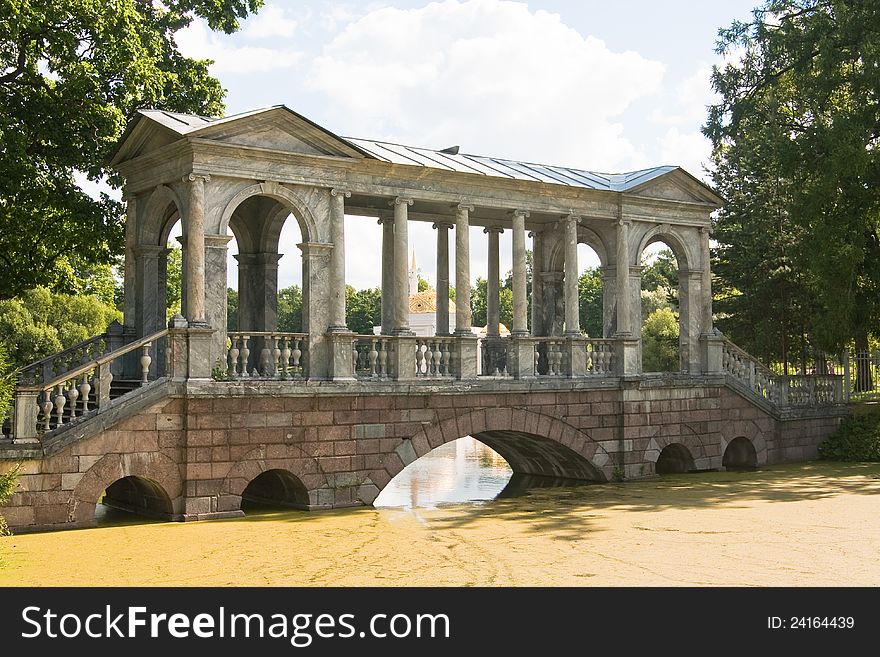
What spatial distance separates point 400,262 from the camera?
1866 cm

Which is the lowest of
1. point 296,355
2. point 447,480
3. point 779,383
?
point 447,480

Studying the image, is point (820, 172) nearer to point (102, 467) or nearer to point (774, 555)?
point (774, 555)

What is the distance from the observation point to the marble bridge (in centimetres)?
1548

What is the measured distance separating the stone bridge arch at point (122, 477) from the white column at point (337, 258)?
3821 mm

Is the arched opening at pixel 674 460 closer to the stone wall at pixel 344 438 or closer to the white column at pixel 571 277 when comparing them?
the stone wall at pixel 344 438

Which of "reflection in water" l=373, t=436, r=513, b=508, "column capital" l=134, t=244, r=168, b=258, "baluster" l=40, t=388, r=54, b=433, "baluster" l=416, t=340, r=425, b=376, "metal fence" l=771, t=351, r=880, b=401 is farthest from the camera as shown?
"metal fence" l=771, t=351, r=880, b=401

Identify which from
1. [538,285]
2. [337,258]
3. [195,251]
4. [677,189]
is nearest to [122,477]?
[195,251]

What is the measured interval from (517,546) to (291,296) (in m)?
74.4

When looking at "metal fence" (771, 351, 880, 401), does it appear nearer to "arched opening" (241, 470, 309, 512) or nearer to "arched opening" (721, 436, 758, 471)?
"arched opening" (721, 436, 758, 471)

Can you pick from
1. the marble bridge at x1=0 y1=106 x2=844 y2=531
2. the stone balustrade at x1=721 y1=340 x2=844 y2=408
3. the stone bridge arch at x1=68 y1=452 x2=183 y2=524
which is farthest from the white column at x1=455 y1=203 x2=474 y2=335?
the stone balustrade at x1=721 y1=340 x2=844 y2=408

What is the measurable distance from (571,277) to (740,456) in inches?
267

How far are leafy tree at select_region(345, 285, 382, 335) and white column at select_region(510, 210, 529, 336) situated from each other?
169 feet

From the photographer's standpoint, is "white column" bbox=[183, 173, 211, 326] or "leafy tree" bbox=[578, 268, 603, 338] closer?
"white column" bbox=[183, 173, 211, 326]

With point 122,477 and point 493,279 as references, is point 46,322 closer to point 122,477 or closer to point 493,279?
point 493,279
